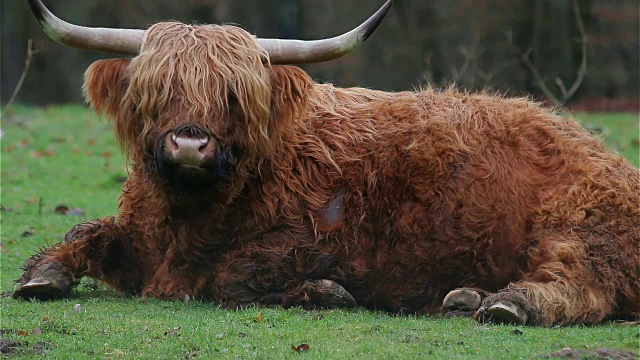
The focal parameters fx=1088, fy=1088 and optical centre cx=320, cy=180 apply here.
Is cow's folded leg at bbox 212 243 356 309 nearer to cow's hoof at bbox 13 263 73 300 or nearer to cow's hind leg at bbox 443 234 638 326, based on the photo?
cow's hind leg at bbox 443 234 638 326

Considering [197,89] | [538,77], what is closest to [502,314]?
[197,89]

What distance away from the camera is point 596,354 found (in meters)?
4.88

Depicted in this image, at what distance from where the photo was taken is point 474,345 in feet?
17.2

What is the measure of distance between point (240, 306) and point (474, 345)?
1.63m

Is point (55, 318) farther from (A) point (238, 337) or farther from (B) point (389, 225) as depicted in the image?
(B) point (389, 225)

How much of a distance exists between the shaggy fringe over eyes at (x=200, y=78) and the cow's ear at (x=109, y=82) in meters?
0.16

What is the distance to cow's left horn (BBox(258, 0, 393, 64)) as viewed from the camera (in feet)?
20.9

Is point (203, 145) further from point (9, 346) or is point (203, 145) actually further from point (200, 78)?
point (9, 346)

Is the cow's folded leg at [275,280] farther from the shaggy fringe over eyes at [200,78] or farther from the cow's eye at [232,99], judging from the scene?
the cow's eye at [232,99]

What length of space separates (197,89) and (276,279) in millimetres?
1222

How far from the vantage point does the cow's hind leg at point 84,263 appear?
6.56 m

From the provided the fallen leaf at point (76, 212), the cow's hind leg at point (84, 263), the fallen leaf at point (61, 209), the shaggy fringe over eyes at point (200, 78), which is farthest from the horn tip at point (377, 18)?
the fallen leaf at point (61, 209)

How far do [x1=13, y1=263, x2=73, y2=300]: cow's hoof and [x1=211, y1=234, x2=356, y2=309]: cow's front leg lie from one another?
920 millimetres

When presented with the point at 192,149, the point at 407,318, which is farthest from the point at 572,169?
the point at 192,149
